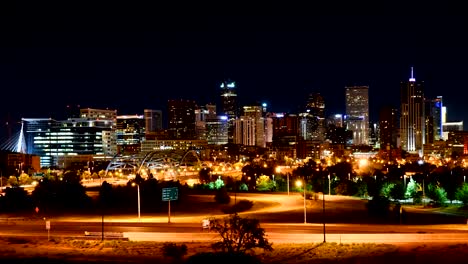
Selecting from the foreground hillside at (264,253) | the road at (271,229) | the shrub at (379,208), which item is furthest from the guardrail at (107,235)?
the shrub at (379,208)

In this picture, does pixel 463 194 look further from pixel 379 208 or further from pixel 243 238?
pixel 243 238

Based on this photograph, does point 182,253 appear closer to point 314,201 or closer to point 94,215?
point 94,215

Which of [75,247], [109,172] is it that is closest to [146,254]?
[75,247]

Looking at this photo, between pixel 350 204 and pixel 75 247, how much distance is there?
45534mm

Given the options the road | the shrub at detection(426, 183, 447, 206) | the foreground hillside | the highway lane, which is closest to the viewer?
the foreground hillside

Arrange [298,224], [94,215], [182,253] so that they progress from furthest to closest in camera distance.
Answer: [94,215], [298,224], [182,253]

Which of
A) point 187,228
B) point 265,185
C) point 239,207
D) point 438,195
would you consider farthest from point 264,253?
point 265,185

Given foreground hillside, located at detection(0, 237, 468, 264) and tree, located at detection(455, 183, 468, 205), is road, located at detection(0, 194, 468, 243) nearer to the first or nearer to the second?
foreground hillside, located at detection(0, 237, 468, 264)

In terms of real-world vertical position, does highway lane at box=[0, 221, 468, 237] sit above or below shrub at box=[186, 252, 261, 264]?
below

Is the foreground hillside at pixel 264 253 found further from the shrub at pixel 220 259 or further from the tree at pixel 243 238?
→ the shrub at pixel 220 259

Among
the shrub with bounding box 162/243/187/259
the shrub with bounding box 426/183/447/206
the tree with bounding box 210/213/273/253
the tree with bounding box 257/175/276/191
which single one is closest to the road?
the tree with bounding box 210/213/273/253

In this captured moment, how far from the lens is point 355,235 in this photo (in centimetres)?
5131

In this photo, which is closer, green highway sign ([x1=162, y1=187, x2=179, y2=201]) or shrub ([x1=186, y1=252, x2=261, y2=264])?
shrub ([x1=186, y1=252, x2=261, y2=264])

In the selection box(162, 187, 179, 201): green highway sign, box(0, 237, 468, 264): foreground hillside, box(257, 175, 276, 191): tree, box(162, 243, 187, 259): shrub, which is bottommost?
box(0, 237, 468, 264): foreground hillside
